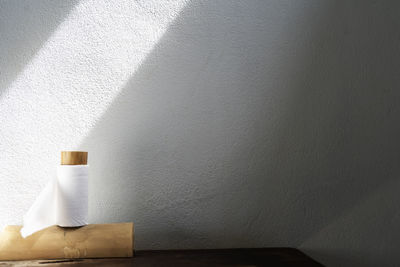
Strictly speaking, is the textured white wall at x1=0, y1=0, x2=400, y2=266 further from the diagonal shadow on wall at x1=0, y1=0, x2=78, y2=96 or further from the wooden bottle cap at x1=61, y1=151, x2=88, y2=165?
the wooden bottle cap at x1=61, y1=151, x2=88, y2=165

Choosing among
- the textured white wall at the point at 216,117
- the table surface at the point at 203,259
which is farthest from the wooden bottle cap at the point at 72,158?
the table surface at the point at 203,259

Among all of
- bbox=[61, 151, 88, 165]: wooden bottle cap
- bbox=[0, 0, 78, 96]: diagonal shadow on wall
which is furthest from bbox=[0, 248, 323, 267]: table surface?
bbox=[0, 0, 78, 96]: diagonal shadow on wall

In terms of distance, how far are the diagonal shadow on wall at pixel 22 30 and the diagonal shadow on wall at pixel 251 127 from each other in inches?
10.2

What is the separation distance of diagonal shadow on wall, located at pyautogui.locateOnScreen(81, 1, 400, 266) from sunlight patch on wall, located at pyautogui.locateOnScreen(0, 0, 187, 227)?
0.15ft

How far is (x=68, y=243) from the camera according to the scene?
73 cm

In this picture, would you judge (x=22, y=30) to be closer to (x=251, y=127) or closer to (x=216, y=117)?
(x=216, y=117)

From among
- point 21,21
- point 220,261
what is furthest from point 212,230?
point 21,21

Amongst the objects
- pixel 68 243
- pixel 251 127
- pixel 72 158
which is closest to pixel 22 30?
pixel 72 158

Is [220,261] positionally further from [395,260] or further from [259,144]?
[395,260]

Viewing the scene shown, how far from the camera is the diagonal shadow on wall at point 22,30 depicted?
85 centimetres

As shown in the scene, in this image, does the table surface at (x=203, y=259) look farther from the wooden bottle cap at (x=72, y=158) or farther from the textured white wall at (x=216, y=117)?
the wooden bottle cap at (x=72, y=158)

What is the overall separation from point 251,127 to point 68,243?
0.57 metres

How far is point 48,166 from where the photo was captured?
0.86 meters

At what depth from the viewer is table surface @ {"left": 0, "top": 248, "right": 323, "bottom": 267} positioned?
71 centimetres
